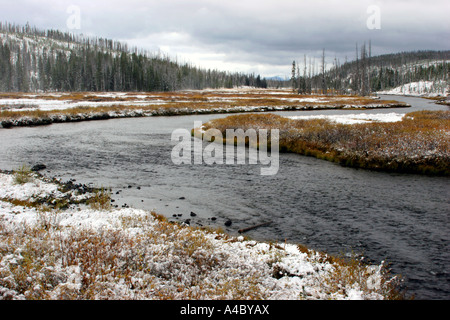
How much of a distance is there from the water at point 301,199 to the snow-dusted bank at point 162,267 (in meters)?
1.55

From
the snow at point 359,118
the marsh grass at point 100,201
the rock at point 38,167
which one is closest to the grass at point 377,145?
the snow at point 359,118

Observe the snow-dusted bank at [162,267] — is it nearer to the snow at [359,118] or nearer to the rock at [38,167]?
the rock at [38,167]

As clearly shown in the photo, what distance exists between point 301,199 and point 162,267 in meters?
8.44

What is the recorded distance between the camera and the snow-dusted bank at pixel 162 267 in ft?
20.5

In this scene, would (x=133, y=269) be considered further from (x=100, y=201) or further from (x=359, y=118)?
(x=359, y=118)

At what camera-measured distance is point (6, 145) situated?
87.6ft

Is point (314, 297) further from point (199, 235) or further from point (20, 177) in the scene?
point (20, 177)

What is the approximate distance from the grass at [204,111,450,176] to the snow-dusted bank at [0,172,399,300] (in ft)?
43.9

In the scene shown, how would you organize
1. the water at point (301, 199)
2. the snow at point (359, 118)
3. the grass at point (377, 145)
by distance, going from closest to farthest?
the water at point (301, 199)
the grass at point (377, 145)
the snow at point (359, 118)

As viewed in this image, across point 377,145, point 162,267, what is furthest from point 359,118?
point 162,267

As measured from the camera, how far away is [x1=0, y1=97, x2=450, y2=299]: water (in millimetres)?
9469

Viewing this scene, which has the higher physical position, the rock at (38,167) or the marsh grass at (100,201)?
the rock at (38,167)

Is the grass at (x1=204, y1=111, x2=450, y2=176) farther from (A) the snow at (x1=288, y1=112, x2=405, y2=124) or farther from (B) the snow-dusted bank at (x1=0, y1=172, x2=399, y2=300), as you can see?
(B) the snow-dusted bank at (x1=0, y1=172, x2=399, y2=300)
